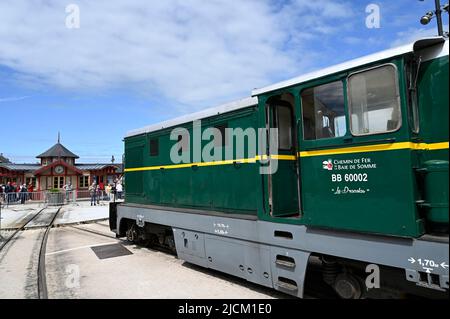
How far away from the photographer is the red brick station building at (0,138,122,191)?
3809 centimetres

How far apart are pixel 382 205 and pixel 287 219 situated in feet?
4.65

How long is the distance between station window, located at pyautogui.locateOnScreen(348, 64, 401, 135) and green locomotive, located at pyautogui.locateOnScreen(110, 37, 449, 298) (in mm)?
12

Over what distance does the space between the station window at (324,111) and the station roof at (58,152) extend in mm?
46401

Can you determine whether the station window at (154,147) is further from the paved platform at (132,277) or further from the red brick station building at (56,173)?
the red brick station building at (56,173)

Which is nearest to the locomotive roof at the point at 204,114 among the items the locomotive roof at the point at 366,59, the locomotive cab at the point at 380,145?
the locomotive roof at the point at 366,59

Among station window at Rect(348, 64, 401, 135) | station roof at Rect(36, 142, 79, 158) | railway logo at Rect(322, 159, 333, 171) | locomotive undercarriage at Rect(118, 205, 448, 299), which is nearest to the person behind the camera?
station window at Rect(348, 64, 401, 135)

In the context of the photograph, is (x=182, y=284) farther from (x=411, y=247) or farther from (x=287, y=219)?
(x=411, y=247)

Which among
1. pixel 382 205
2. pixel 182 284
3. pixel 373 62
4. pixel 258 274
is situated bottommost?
pixel 182 284

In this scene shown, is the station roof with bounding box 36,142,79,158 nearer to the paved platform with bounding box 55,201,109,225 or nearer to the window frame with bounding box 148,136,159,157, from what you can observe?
the paved platform with bounding box 55,201,109,225

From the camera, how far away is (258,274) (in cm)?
507

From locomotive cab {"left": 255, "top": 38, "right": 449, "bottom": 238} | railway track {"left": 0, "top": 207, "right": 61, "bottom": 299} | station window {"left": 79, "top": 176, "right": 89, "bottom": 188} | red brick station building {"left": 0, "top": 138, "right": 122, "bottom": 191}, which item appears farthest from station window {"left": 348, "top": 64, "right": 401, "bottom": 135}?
station window {"left": 79, "top": 176, "right": 89, "bottom": 188}

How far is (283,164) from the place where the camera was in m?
5.29

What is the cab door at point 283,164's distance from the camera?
515 cm
